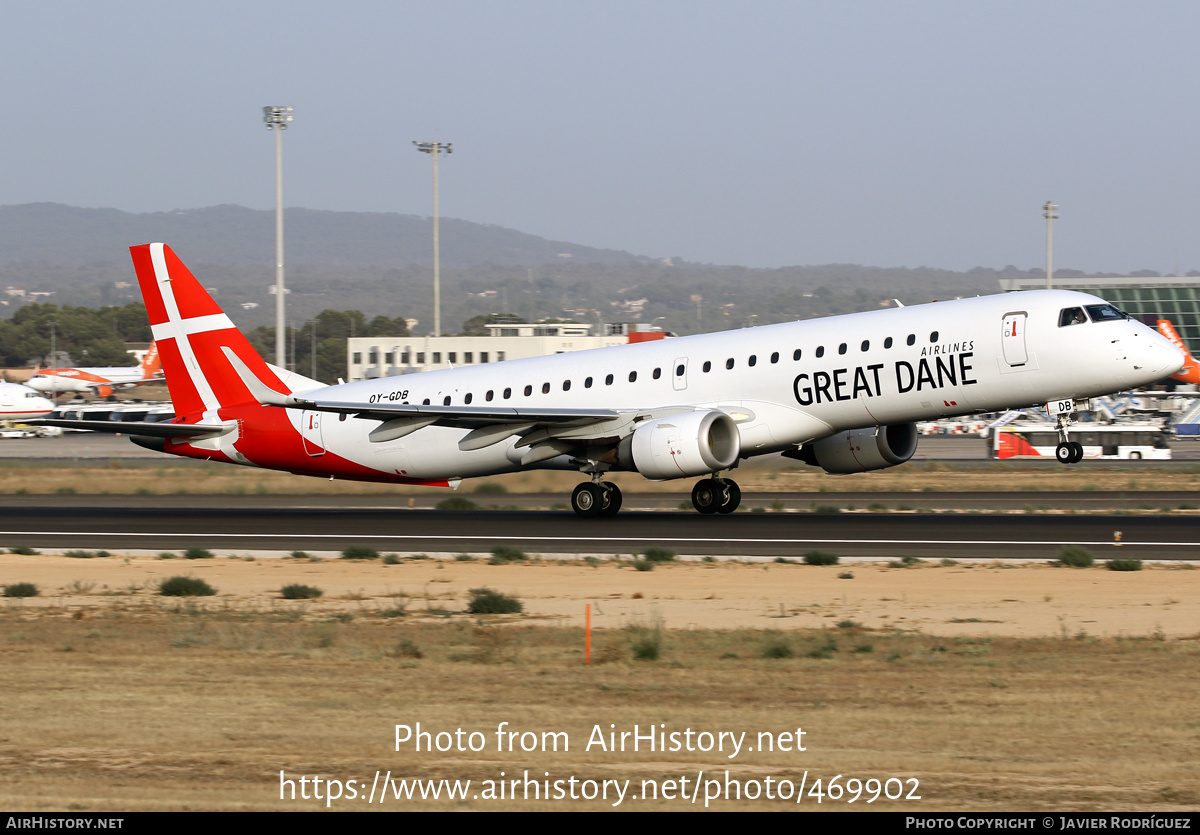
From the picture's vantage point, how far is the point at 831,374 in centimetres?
2662

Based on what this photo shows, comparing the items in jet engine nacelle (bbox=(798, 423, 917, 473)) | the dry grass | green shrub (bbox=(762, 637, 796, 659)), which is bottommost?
the dry grass

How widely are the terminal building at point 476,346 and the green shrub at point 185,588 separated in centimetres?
7285

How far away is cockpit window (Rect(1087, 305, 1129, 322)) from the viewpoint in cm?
2505

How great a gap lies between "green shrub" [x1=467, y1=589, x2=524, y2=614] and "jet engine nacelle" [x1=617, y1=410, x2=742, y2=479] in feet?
31.3

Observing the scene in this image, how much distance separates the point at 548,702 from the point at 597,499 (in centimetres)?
1833

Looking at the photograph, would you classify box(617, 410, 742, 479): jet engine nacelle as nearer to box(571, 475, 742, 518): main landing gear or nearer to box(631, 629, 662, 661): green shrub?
box(571, 475, 742, 518): main landing gear

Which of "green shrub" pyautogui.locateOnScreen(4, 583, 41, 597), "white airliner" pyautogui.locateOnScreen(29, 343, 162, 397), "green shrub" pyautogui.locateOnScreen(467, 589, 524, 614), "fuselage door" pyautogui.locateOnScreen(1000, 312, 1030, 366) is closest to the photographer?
"green shrub" pyautogui.locateOnScreen(467, 589, 524, 614)

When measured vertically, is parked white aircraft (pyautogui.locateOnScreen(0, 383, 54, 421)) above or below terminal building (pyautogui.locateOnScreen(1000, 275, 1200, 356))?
below

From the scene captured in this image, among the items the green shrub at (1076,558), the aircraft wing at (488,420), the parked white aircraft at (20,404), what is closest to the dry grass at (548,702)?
the green shrub at (1076,558)

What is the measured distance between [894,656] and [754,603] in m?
4.12

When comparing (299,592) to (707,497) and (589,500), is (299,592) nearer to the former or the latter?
(589,500)

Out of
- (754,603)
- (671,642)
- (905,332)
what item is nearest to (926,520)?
(905,332)

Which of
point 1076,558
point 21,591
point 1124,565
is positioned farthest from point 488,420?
point 1124,565

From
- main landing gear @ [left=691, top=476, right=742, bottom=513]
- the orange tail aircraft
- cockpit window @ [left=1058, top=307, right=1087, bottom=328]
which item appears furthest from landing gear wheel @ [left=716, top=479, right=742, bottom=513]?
the orange tail aircraft
